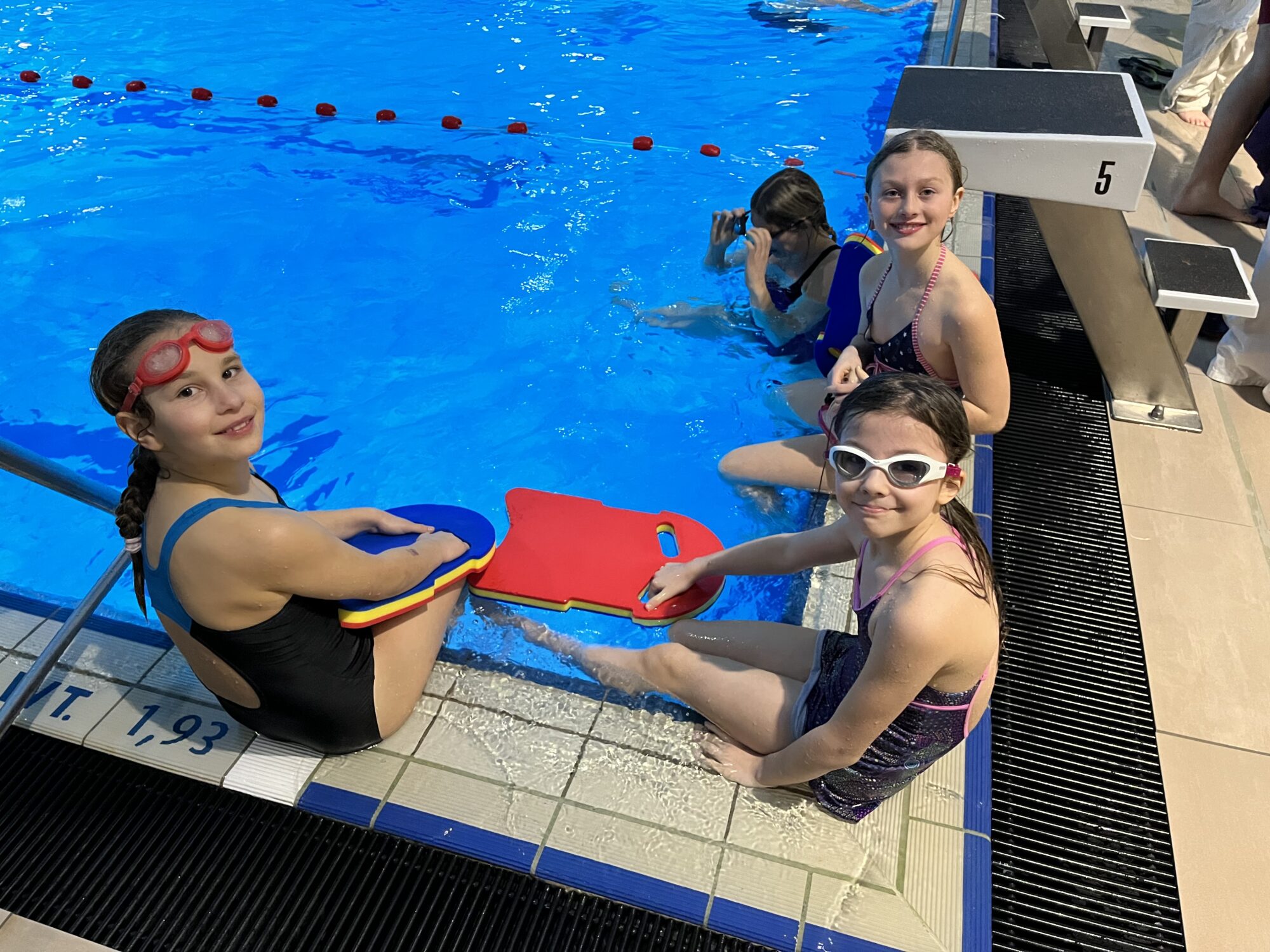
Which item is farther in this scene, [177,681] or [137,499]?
[177,681]

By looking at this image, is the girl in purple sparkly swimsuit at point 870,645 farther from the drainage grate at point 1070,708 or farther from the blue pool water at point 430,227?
the blue pool water at point 430,227

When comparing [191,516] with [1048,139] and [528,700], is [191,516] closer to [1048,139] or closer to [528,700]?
[528,700]

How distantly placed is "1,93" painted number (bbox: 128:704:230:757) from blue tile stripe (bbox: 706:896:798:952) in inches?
63.8

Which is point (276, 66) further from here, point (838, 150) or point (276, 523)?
point (276, 523)

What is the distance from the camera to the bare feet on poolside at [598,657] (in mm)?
2786

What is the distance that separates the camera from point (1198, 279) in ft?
13.1

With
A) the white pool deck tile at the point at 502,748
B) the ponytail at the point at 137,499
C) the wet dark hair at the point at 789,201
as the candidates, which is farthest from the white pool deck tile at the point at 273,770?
the wet dark hair at the point at 789,201

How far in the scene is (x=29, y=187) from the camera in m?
7.09

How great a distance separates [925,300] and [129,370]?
98.0 inches

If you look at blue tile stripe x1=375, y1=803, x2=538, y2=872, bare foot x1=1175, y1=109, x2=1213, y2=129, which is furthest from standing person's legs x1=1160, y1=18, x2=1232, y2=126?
blue tile stripe x1=375, y1=803, x2=538, y2=872

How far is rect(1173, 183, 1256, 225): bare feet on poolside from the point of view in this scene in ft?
19.0

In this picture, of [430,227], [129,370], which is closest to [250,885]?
[129,370]

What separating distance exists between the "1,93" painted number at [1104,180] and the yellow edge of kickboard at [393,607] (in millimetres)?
2851

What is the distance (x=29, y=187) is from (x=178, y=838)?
22.6 ft
